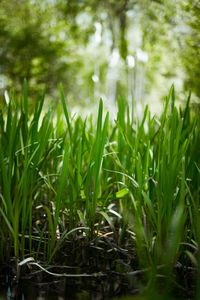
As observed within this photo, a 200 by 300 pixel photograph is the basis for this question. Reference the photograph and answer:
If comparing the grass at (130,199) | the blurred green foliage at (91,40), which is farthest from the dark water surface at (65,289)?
the blurred green foliage at (91,40)

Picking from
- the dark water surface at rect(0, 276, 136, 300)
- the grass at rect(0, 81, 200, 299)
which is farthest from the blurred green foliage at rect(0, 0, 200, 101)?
the dark water surface at rect(0, 276, 136, 300)

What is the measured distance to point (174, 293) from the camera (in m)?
0.40

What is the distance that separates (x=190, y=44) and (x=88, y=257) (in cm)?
115

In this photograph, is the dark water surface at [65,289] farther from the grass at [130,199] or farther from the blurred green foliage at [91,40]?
the blurred green foliage at [91,40]

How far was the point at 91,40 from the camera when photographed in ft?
9.18

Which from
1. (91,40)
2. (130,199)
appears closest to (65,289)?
(130,199)

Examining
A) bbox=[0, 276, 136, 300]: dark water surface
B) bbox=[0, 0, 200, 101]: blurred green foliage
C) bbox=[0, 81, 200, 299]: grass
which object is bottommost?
bbox=[0, 276, 136, 300]: dark water surface

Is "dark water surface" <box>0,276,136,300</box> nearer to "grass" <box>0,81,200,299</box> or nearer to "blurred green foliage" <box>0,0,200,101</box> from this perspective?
"grass" <box>0,81,200,299</box>

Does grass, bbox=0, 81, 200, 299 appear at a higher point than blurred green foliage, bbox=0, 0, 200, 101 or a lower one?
lower

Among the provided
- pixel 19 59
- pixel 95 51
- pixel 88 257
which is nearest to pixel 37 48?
pixel 19 59

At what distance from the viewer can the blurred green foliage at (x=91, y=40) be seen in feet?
4.51

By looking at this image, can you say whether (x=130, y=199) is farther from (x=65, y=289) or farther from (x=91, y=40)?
(x=91, y=40)

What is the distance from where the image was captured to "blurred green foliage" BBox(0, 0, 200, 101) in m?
1.37

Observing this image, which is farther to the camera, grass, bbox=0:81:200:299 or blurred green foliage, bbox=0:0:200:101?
blurred green foliage, bbox=0:0:200:101
